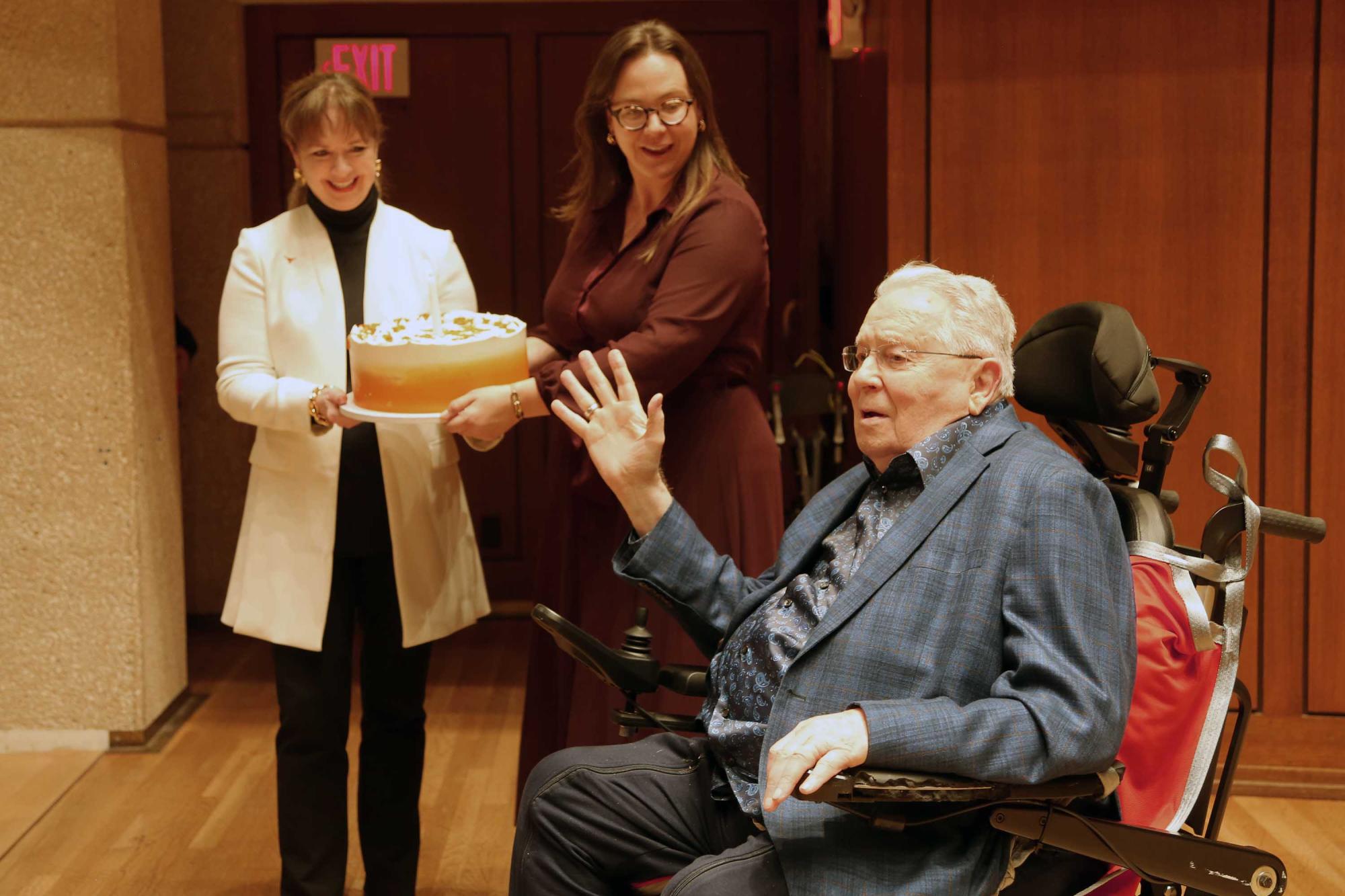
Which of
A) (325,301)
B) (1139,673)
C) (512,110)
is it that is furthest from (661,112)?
(512,110)

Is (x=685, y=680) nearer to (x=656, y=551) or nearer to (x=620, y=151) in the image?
(x=656, y=551)

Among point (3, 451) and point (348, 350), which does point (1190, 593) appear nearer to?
point (348, 350)

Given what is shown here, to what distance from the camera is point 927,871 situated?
5.77 ft

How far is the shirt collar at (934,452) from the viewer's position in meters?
1.96

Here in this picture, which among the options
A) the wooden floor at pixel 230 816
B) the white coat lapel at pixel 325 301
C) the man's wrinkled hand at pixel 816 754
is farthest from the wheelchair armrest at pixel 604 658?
the wooden floor at pixel 230 816

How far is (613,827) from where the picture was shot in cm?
201

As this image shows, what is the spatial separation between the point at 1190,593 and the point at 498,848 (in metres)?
1.86

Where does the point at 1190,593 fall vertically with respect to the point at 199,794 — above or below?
above

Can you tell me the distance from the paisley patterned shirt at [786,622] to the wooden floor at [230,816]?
121 cm

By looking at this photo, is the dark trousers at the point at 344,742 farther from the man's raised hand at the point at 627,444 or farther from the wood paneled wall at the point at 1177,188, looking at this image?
the wood paneled wall at the point at 1177,188

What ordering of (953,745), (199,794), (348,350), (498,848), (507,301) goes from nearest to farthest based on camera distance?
(953,745) < (348,350) < (498,848) < (199,794) < (507,301)

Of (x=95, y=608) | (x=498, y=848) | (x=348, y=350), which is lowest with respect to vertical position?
(x=498, y=848)

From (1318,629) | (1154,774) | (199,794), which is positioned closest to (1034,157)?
(1318,629)

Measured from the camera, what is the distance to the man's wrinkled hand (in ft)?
5.42
